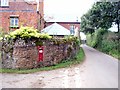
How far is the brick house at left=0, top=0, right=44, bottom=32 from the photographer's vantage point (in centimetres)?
2884

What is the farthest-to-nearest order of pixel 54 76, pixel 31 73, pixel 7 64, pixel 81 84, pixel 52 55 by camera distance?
pixel 52 55, pixel 7 64, pixel 31 73, pixel 54 76, pixel 81 84

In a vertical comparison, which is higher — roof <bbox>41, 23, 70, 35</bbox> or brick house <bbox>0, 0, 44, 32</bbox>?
brick house <bbox>0, 0, 44, 32</bbox>

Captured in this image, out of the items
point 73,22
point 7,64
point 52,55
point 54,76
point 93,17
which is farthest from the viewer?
point 73,22

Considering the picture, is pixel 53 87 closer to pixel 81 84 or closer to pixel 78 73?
pixel 81 84

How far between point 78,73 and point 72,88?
3871 millimetres

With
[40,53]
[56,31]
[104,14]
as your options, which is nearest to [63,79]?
[40,53]

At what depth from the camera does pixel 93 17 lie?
103 feet

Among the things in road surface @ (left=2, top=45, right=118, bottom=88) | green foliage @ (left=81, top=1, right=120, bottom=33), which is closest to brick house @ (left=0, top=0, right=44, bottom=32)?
green foliage @ (left=81, top=1, right=120, bottom=33)

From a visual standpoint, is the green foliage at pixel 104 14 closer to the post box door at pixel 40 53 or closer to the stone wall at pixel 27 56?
the stone wall at pixel 27 56

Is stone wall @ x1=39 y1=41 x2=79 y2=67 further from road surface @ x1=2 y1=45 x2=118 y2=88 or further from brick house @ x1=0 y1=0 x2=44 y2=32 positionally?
brick house @ x1=0 y1=0 x2=44 y2=32

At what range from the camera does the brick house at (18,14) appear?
28.8 meters

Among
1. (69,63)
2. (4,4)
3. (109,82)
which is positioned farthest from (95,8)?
(109,82)

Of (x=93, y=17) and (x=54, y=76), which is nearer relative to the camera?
(x=54, y=76)

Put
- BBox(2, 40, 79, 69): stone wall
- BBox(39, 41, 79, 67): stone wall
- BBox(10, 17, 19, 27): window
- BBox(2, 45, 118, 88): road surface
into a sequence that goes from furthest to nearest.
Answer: BBox(10, 17, 19, 27): window < BBox(39, 41, 79, 67): stone wall < BBox(2, 40, 79, 69): stone wall < BBox(2, 45, 118, 88): road surface
